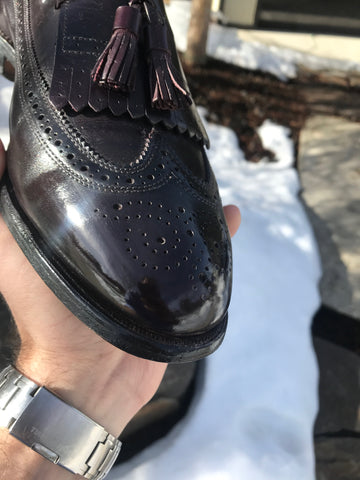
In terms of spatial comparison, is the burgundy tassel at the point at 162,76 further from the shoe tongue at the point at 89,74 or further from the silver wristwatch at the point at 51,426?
the silver wristwatch at the point at 51,426

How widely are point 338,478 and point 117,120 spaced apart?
1.63 m

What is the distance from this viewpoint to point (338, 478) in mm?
1917

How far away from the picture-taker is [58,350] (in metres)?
1.32

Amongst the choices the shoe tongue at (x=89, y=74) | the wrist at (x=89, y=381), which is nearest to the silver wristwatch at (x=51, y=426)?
the wrist at (x=89, y=381)

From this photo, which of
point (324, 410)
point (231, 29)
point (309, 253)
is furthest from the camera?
point (231, 29)

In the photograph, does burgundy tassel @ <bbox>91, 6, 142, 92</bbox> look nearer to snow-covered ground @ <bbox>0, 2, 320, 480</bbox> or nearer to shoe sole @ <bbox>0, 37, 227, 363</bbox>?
shoe sole @ <bbox>0, 37, 227, 363</bbox>

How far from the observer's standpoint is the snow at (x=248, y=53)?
4.50m

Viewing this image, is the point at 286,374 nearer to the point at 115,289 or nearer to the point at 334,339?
the point at 334,339

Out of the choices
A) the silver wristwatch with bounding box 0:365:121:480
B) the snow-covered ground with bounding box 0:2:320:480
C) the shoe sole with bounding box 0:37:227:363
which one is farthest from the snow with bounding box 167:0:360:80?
the silver wristwatch with bounding box 0:365:121:480

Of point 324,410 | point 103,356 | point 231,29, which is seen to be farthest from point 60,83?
point 231,29

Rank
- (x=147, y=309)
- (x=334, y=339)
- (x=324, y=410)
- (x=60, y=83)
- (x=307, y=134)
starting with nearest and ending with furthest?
1. (x=147, y=309)
2. (x=60, y=83)
3. (x=324, y=410)
4. (x=334, y=339)
5. (x=307, y=134)

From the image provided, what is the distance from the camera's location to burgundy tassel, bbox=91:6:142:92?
1.16m

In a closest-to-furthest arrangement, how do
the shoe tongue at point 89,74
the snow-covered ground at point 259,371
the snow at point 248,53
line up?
the shoe tongue at point 89,74, the snow-covered ground at point 259,371, the snow at point 248,53

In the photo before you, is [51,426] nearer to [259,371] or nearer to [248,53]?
[259,371]
